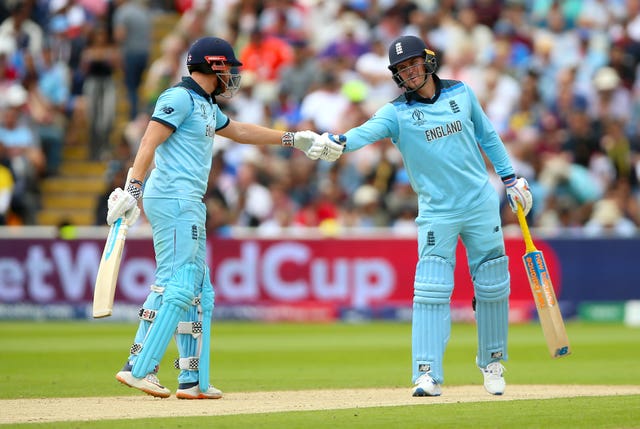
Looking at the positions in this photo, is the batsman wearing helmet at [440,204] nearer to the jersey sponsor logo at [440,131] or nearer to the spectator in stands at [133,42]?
the jersey sponsor logo at [440,131]

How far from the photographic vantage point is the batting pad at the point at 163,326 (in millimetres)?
8477

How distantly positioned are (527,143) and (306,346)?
601 cm

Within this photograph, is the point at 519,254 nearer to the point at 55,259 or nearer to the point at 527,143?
the point at 527,143

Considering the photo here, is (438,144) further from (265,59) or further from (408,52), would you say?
(265,59)

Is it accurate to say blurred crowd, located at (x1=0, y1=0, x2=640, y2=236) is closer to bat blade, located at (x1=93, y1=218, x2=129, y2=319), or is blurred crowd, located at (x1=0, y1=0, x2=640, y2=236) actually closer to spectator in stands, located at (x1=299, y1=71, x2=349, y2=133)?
spectator in stands, located at (x1=299, y1=71, x2=349, y2=133)

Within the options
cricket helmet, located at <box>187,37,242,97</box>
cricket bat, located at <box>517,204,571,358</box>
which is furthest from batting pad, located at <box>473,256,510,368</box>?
cricket helmet, located at <box>187,37,242,97</box>

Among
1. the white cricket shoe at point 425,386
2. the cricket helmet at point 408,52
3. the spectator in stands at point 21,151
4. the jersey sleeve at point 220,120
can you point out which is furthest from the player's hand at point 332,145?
the spectator in stands at point 21,151

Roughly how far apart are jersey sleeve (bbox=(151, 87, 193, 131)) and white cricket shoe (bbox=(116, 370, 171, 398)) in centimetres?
166

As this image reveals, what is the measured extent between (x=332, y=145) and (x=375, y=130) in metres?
0.33

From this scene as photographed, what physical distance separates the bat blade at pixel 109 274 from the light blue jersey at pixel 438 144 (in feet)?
5.57

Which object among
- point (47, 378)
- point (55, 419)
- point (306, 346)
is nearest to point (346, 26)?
point (306, 346)

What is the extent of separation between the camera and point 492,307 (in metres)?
9.16

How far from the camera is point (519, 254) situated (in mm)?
17750

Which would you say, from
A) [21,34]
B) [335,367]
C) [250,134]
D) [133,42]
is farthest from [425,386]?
[21,34]
